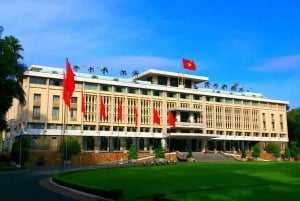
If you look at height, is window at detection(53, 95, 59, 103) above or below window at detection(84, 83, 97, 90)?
below

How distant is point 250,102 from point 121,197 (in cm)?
8925

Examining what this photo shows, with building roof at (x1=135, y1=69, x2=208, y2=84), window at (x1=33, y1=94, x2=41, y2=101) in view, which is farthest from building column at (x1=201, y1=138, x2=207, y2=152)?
window at (x1=33, y1=94, x2=41, y2=101)

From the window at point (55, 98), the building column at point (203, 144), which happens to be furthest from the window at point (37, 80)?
the building column at point (203, 144)

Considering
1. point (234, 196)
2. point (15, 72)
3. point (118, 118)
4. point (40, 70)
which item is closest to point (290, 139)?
point (118, 118)

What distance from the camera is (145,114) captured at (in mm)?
81625

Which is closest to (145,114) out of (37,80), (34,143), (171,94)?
(171,94)

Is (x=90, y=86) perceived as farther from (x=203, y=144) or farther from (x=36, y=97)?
(x=203, y=144)

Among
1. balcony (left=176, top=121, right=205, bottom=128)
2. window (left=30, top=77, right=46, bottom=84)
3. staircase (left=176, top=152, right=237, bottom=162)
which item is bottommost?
staircase (left=176, top=152, right=237, bottom=162)

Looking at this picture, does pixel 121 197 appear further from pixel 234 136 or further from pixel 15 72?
pixel 234 136

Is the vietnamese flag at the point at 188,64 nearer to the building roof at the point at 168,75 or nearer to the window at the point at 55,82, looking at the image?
the building roof at the point at 168,75

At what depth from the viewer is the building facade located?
7006 centimetres

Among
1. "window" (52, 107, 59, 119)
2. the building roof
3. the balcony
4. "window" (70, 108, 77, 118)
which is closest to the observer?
"window" (52, 107, 59, 119)

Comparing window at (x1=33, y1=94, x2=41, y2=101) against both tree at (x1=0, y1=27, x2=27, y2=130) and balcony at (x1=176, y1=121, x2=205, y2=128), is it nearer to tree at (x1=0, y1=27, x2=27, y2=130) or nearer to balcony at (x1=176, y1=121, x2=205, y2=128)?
tree at (x1=0, y1=27, x2=27, y2=130)

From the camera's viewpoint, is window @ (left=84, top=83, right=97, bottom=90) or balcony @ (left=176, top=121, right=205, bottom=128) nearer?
window @ (left=84, top=83, right=97, bottom=90)
